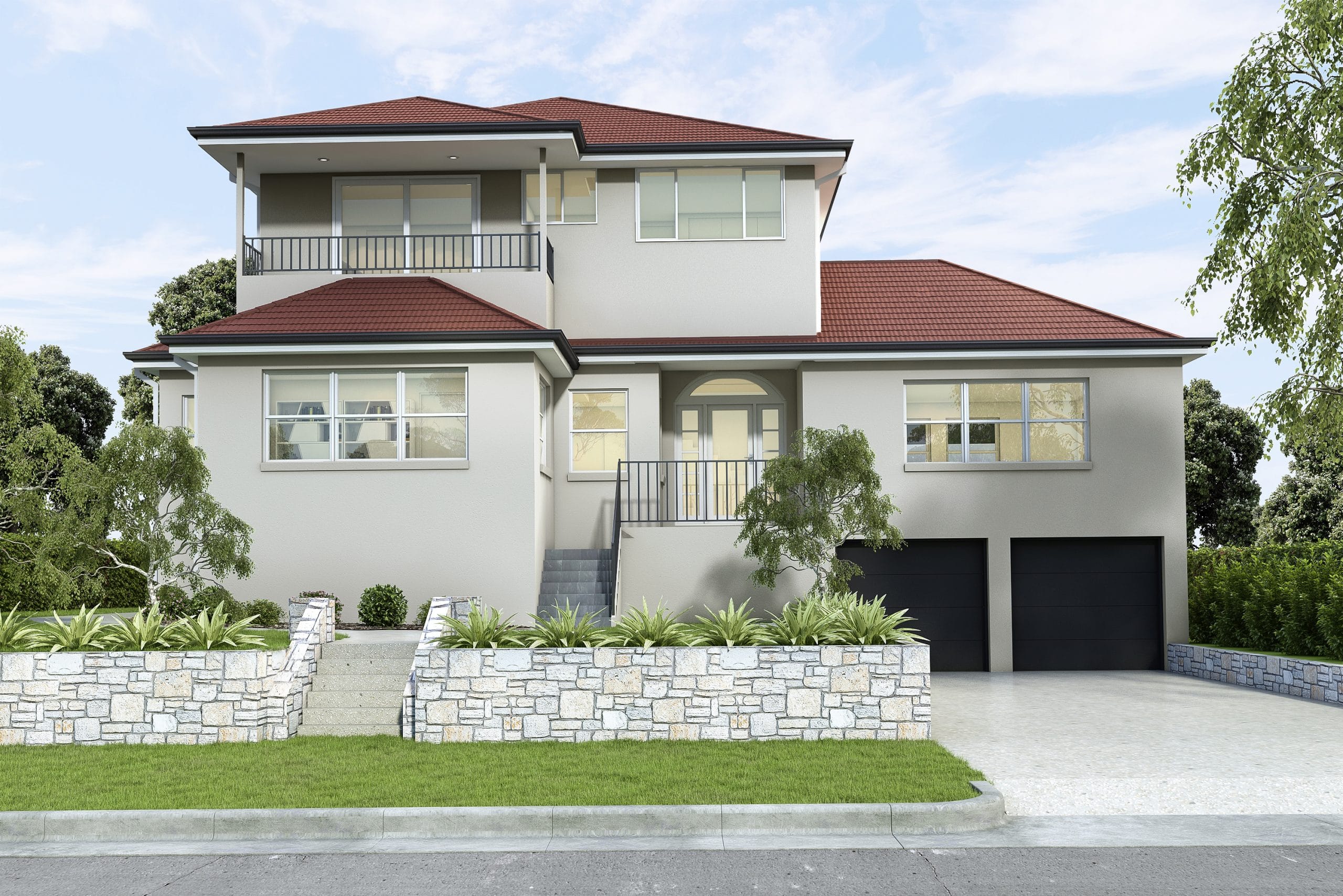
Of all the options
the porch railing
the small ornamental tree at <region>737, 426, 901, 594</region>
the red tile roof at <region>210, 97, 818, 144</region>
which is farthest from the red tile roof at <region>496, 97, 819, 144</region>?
the small ornamental tree at <region>737, 426, 901, 594</region>

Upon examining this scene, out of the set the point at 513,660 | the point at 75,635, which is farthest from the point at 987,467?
the point at 75,635

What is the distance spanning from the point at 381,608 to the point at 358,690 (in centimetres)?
342

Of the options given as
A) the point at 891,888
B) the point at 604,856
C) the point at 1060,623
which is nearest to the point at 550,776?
the point at 604,856

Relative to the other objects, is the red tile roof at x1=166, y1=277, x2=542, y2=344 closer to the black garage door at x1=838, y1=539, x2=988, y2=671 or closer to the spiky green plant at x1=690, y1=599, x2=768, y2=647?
the spiky green plant at x1=690, y1=599, x2=768, y2=647

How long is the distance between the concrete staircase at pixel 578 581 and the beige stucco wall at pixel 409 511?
1.71 ft

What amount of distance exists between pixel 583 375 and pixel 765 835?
11733 mm

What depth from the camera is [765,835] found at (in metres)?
7.58

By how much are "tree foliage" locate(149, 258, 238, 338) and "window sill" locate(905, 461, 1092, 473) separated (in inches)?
903

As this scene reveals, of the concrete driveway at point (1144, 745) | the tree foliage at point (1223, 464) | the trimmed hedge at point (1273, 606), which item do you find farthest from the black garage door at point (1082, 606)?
the tree foliage at point (1223, 464)

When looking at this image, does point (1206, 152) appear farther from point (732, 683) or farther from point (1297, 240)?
point (732, 683)

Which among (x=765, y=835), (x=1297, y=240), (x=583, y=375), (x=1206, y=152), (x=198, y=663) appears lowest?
(x=765, y=835)

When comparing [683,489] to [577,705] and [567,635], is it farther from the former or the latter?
[577,705]

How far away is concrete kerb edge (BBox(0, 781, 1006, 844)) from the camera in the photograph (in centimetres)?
765

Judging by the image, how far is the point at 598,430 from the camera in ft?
60.7
